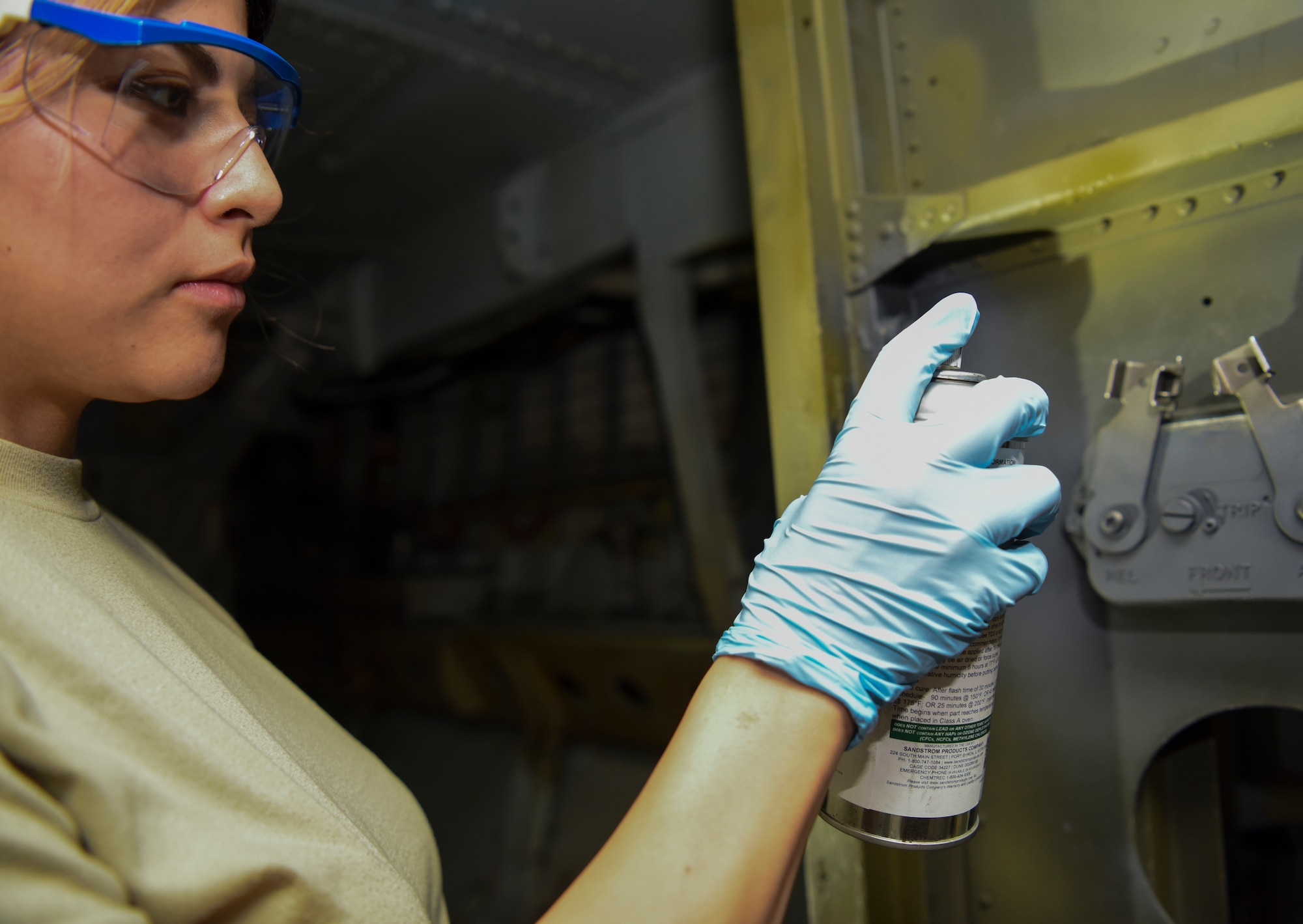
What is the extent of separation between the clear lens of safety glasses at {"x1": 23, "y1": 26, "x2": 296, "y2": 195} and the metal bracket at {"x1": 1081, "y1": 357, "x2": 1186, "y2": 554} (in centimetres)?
120

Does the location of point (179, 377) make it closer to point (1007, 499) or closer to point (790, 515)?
point (790, 515)

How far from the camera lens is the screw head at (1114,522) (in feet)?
3.81

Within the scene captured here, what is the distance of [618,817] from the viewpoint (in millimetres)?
3785

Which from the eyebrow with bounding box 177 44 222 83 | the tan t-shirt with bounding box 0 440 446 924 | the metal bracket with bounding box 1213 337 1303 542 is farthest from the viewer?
the metal bracket with bounding box 1213 337 1303 542

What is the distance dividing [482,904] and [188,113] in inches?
159

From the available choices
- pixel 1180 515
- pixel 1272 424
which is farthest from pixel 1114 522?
pixel 1272 424

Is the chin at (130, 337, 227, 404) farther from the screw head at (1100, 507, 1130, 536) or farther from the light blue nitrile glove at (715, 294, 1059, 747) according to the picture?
the screw head at (1100, 507, 1130, 536)

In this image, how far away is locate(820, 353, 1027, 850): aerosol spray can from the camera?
33.5 inches

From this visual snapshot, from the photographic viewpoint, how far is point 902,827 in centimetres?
85

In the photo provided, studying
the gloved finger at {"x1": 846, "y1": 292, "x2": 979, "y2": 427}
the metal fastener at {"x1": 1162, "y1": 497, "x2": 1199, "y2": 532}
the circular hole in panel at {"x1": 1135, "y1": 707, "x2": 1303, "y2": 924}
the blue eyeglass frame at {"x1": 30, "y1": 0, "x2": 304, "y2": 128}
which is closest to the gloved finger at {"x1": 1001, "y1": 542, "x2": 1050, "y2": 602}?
the gloved finger at {"x1": 846, "y1": 292, "x2": 979, "y2": 427}

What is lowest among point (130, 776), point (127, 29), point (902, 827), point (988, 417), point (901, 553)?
point (902, 827)

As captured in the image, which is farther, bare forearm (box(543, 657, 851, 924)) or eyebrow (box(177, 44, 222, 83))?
eyebrow (box(177, 44, 222, 83))

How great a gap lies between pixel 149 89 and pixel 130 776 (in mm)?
682

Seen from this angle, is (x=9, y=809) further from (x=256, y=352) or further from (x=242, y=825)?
(x=256, y=352)
